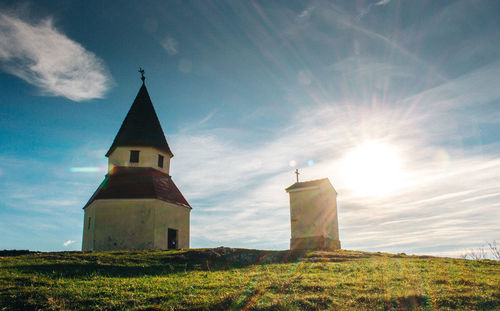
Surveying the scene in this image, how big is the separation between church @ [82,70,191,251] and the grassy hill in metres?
6.12

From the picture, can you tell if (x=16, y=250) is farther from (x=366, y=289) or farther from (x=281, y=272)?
(x=366, y=289)

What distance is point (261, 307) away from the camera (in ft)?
30.7

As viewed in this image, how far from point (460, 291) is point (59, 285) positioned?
1264 centimetres

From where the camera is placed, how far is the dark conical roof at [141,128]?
27909 millimetres

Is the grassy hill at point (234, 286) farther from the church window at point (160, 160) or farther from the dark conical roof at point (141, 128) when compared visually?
the dark conical roof at point (141, 128)

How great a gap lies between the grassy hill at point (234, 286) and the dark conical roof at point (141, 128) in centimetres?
1175

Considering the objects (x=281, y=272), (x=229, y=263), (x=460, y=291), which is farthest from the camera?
(x=229, y=263)

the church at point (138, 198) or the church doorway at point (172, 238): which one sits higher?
the church at point (138, 198)

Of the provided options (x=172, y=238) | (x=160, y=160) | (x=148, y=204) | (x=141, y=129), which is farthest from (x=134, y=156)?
(x=172, y=238)

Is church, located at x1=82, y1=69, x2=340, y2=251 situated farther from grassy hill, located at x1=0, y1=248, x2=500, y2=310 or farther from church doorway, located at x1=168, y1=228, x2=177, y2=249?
grassy hill, located at x1=0, y1=248, x2=500, y2=310

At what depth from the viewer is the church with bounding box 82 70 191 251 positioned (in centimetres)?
2395

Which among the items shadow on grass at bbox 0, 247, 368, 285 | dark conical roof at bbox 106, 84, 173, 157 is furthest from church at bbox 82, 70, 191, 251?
shadow on grass at bbox 0, 247, 368, 285

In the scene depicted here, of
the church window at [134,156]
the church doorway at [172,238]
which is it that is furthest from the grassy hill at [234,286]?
the church window at [134,156]

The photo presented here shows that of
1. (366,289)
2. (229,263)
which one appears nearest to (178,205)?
(229,263)
